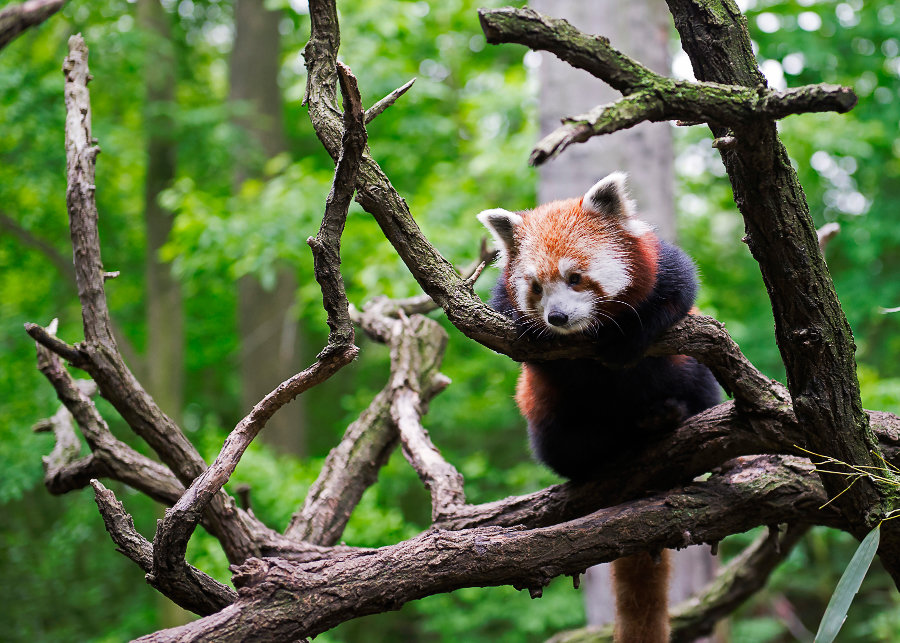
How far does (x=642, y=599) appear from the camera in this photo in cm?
250

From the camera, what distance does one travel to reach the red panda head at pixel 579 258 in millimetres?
2141

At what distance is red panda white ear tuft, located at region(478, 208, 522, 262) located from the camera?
2.41 m

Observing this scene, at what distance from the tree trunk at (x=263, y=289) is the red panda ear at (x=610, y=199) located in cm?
490

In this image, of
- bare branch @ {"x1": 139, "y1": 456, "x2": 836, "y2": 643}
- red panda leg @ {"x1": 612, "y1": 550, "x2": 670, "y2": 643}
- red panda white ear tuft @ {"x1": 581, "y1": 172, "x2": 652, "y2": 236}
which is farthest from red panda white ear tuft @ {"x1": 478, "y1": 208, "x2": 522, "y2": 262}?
red panda leg @ {"x1": 612, "y1": 550, "x2": 670, "y2": 643}

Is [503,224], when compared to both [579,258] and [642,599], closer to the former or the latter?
[579,258]

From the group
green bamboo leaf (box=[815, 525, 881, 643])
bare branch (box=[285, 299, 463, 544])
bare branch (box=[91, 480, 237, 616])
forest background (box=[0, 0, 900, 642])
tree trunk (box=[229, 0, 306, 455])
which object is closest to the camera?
green bamboo leaf (box=[815, 525, 881, 643])

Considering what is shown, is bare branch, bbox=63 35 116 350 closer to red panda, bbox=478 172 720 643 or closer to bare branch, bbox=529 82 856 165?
red panda, bbox=478 172 720 643

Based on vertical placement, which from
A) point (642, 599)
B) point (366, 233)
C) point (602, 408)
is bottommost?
point (642, 599)

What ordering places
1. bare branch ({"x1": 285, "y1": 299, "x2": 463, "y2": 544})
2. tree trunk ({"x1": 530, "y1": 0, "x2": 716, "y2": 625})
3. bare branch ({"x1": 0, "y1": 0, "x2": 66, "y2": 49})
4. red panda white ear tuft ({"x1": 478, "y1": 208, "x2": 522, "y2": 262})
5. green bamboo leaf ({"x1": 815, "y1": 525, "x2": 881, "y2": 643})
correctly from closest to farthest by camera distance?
bare branch ({"x1": 0, "y1": 0, "x2": 66, "y2": 49}) → green bamboo leaf ({"x1": 815, "y1": 525, "x2": 881, "y2": 643}) → red panda white ear tuft ({"x1": 478, "y1": 208, "x2": 522, "y2": 262}) → bare branch ({"x1": 285, "y1": 299, "x2": 463, "y2": 544}) → tree trunk ({"x1": 530, "y1": 0, "x2": 716, "y2": 625})

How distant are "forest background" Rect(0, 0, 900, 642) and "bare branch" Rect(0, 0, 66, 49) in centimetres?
296

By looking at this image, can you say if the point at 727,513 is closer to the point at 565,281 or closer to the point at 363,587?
the point at 565,281

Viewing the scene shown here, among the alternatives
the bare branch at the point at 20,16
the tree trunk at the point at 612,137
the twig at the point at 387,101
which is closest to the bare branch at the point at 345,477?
the twig at the point at 387,101

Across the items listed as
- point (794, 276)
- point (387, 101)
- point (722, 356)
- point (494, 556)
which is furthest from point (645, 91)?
point (494, 556)

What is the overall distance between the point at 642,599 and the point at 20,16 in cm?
232
